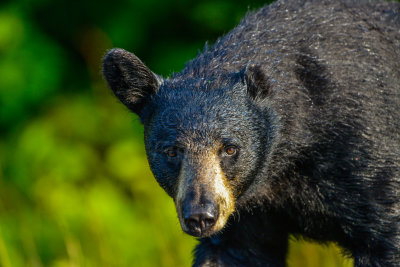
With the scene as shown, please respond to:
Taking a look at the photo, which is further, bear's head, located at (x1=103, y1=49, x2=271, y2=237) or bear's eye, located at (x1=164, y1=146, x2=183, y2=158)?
bear's eye, located at (x1=164, y1=146, x2=183, y2=158)

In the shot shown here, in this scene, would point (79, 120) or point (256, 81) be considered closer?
point (256, 81)

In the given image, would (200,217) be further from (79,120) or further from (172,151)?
(79,120)

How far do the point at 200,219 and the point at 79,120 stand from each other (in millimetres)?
5638

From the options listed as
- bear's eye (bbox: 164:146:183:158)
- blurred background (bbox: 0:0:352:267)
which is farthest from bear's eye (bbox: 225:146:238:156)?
blurred background (bbox: 0:0:352:267)

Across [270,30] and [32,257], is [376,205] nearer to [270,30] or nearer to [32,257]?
[270,30]

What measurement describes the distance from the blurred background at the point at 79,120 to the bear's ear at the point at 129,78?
3062 millimetres

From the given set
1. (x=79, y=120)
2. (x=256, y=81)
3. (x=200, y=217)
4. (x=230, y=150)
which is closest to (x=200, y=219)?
(x=200, y=217)

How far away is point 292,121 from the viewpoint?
4.16 metres

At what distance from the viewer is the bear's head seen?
3.74 metres

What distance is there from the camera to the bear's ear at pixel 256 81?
4.04 metres

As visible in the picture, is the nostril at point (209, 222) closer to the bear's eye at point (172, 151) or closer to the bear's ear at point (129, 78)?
the bear's eye at point (172, 151)

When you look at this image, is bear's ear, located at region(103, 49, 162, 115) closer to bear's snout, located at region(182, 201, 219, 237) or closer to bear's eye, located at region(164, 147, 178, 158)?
bear's eye, located at region(164, 147, 178, 158)

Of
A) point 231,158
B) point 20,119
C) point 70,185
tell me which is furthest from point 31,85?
point 231,158

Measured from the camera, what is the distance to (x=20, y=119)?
29.6 ft
